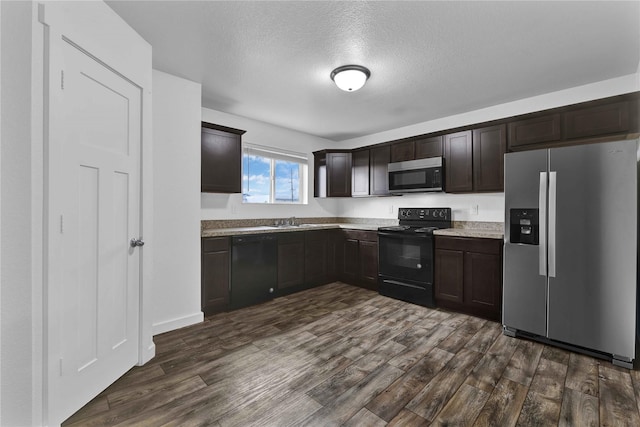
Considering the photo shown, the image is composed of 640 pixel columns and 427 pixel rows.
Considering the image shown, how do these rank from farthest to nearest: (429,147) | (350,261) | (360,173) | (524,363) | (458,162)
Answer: (360,173) < (350,261) < (429,147) < (458,162) < (524,363)

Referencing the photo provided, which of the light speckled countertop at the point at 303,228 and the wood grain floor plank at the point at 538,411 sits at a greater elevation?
the light speckled countertop at the point at 303,228

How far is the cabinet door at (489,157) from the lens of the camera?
3.23 metres

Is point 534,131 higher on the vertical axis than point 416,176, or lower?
higher

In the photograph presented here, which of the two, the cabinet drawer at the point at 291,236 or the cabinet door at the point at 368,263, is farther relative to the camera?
the cabinet door at the point at 368,263

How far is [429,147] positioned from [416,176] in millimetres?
429

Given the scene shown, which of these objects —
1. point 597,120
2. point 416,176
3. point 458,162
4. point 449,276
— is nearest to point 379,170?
point 416,176

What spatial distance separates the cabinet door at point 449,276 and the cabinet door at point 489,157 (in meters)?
0.90

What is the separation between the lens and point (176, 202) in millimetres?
2793

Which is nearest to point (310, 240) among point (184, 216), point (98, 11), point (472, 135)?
point (184, 216)

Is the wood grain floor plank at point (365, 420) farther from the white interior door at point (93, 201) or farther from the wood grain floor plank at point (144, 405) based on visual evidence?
the white interior door at point (93, 201)

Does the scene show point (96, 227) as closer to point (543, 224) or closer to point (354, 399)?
point (354, 399)

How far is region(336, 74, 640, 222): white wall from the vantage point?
2848mm

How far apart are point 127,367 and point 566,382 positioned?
3062mm

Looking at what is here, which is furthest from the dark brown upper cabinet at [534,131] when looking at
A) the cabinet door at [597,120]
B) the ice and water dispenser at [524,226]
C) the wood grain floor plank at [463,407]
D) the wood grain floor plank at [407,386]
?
the wood grain floor plank at [463,407]
